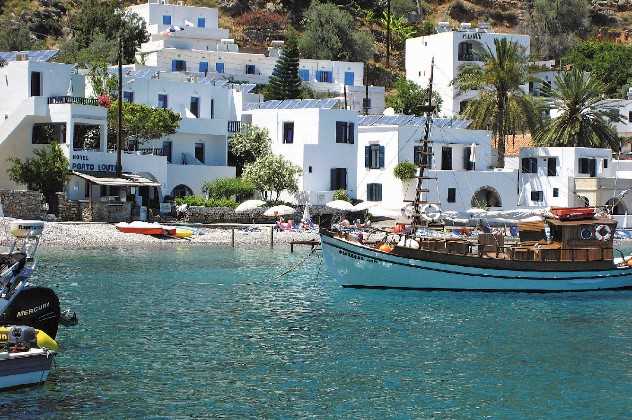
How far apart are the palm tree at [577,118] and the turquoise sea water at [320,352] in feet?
143

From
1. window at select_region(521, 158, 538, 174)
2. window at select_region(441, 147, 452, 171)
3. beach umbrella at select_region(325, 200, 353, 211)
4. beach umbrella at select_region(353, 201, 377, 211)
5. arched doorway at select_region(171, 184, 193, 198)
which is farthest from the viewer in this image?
window at select_region(521, 158, 538, 174)

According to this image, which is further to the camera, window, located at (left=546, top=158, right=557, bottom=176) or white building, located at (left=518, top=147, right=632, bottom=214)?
window, located at (left=546, top=158, right=557, bottom=176)

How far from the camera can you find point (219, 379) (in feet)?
107

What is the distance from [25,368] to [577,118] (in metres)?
72.4

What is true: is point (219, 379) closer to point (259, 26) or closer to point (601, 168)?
point (601, 168)

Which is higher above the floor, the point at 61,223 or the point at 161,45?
the point at 161,45

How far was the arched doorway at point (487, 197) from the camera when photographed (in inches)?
3499

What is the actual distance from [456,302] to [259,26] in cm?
9184

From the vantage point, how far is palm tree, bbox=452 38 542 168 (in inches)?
3652

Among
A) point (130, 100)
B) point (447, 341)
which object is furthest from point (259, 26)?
point (447, 341)

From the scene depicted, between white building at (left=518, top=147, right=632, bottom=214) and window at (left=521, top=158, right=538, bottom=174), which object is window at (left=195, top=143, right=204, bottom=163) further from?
window at (left=521, top=158, right=538, bottom=174)

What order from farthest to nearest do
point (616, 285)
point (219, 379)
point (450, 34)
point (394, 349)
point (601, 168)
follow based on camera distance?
point (450, 34) → point (601, 168) → point (616, 285) → point (394, 349) → point (219, 379)

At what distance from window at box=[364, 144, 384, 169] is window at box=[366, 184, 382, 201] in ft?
4.55

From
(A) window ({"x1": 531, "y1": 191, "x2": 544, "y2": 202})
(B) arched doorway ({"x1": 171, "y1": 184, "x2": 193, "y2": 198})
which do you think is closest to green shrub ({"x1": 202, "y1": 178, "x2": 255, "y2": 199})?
(B) arched doorway ({"x1": 171, "y1": 184, "x2": 193, "y2": 198})
